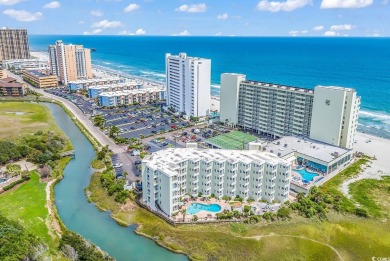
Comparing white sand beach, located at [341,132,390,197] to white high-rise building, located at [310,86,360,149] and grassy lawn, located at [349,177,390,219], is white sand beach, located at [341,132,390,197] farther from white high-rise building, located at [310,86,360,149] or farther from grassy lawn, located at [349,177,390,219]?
white high-rise building, located at [310,86,360,149]

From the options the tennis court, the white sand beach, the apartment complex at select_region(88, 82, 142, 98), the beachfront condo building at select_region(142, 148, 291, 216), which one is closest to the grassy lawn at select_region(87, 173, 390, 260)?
the beachfront condo building at select_region(142, 148, 291, 216)

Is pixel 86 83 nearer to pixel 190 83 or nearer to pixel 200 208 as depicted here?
pixel 190 83

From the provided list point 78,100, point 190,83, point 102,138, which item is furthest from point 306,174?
point 78,100

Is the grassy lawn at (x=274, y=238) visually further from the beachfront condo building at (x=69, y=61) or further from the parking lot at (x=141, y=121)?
the beachfront condo building at (x=69, y=61)

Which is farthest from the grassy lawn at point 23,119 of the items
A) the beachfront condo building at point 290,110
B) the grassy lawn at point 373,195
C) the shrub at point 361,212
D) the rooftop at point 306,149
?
the grassy lawn at point 373,195

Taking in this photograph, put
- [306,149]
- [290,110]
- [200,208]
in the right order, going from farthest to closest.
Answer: [290,110] → [306,149] → [200,208]

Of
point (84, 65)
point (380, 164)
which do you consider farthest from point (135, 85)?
point (380, 164)

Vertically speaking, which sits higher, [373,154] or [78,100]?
[78,100]
